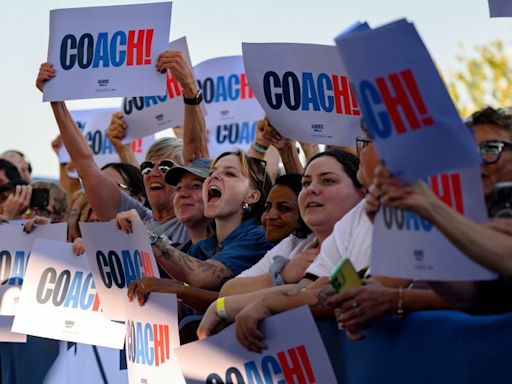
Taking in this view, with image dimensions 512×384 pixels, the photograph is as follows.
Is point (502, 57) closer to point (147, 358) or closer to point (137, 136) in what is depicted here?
point (137, 136)

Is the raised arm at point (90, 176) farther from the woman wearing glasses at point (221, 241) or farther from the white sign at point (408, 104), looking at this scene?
the white sign at point (408, 104)

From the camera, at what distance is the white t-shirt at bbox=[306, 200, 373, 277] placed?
4.56 metres

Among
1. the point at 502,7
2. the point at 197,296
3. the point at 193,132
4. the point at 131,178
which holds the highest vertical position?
the point at 502,7

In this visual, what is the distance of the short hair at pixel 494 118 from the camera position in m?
4.42

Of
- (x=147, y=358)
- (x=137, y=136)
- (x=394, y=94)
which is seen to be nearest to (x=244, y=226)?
(x=147, y=358)

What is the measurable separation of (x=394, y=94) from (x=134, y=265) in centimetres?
288

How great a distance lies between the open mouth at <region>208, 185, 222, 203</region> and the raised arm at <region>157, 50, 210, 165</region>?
90 centimetres

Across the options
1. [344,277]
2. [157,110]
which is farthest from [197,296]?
[157,110]

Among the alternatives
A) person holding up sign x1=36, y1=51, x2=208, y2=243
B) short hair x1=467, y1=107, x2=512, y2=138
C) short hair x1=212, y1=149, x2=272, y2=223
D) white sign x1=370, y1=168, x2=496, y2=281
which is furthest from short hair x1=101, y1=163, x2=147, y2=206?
white sign x1=370, y1=168, x2=496, y2=281

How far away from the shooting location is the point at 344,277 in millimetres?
3920

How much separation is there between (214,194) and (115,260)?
0.63 m

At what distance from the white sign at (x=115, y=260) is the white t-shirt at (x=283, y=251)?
1.92 feet

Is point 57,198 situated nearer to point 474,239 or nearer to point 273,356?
point 273,356

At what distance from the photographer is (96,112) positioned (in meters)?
10.9
